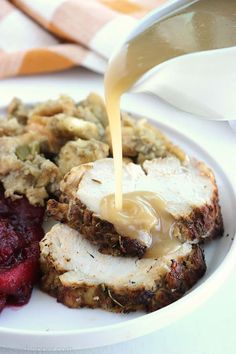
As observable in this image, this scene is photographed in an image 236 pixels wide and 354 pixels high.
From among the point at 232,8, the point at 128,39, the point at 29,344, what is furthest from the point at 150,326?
the point at 232,8

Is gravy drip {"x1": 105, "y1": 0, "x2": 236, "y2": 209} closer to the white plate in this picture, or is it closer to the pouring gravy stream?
the pouring gravy stream

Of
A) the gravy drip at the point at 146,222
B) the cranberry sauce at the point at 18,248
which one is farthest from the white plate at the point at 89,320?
the gravy drip at the point at 146,222

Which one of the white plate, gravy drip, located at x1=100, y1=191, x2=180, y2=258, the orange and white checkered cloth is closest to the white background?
the white plate

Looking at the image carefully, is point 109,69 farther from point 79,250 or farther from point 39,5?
point 39,5

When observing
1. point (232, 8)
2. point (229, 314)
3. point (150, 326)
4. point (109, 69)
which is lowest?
point (229, 314)

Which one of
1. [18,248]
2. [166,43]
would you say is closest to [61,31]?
[166,43]

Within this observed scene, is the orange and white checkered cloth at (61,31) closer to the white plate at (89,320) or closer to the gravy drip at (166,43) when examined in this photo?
the gravy drip at (166,43)

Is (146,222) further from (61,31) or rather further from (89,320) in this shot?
(61,31)
